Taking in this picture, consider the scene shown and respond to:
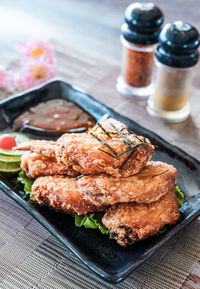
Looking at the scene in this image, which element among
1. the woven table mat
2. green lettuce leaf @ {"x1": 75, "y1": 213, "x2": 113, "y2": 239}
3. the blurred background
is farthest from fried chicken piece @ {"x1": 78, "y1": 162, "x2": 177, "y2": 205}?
the blurred background

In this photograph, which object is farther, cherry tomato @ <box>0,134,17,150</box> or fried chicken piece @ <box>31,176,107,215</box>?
cherry tomato @ <box>0,134,17,150</box>

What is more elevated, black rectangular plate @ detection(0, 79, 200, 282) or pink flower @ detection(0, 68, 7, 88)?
black rectangular plate @ detection(0, 79, 200, 282)

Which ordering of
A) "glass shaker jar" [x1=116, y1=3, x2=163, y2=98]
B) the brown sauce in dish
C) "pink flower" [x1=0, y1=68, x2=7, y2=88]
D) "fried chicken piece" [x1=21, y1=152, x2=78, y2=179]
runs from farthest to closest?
"pink flower" [x1=0, y1=68, x2=7, y2=88], "glass shaker jar" [x1=116, y1=3, x2=163, y2=98], the brown sauce in dish, "fried chicken piece" [x1=21, y1=152, x2=78, y2=179]

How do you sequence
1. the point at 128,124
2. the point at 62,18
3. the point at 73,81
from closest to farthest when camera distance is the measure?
the point at 128,124, the point at 73,81, the point at 62,18

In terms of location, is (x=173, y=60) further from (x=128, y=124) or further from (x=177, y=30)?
(x=128, y=124)

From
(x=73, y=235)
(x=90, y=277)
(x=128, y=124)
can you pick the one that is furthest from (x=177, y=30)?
(x=90, y=277)

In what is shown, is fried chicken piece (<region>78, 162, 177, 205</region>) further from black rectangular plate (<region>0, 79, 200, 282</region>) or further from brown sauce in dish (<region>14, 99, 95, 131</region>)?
brown sauce in dish (<region>14, 99, 95, 131</region>)

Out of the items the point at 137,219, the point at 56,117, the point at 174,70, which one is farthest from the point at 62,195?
the point at 174,70

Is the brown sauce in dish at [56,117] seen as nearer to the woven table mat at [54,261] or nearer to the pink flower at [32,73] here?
the pink flower at [32,73]
